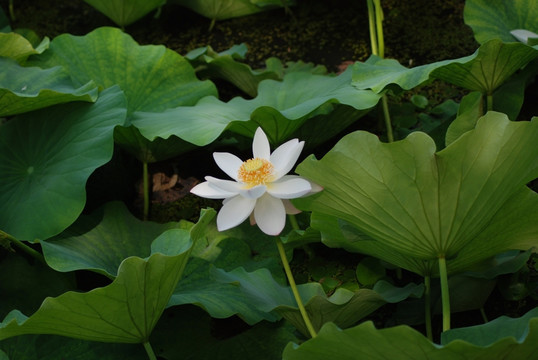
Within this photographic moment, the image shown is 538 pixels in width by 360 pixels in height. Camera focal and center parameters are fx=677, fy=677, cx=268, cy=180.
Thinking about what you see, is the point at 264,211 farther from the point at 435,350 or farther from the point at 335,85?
the point at 335,85

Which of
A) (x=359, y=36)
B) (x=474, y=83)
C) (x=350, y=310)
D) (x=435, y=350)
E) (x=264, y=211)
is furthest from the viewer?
(x=359, y=36)

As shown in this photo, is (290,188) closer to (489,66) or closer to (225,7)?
(489,66)

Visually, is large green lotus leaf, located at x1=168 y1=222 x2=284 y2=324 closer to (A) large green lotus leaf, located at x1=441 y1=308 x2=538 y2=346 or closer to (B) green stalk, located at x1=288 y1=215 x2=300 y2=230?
(B) green stalk, located at x1=288 y1=215 x2=300 y2=230

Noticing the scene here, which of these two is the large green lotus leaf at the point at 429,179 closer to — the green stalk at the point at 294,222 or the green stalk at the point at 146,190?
the green stalk at the point at 294,222

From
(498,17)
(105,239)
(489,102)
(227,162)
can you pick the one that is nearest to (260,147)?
(227,162)

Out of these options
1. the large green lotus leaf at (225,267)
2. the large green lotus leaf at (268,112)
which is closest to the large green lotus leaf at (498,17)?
the large green lotus leaf at (268,112)

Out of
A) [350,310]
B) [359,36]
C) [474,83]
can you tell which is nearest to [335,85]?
[474,83]
